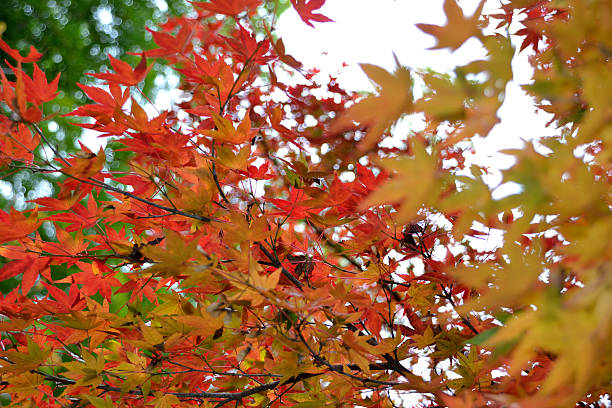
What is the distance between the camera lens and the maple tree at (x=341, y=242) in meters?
0.29

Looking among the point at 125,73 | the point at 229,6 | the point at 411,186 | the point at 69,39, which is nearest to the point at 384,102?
the point at 411,186

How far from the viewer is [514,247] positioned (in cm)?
30

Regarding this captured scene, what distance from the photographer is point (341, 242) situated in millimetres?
814

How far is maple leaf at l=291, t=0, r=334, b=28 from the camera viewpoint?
0.75m

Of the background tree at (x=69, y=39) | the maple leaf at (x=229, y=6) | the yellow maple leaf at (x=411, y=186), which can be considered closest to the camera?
the yellow maple leaf at (x=411, y=186)

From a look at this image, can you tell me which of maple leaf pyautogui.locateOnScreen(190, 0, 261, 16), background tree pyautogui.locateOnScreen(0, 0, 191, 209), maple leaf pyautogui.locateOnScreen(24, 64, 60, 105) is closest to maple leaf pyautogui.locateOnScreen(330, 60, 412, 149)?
maple leaf pyautogui.locateOnScreen(190, 0, 261, 16)

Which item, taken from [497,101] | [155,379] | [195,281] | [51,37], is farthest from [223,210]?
[51,37]

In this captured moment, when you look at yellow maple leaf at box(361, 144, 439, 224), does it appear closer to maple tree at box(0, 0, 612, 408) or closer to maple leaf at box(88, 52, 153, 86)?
maple tree at box(0, 0, 612, 408)

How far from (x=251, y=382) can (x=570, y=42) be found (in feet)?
2.82

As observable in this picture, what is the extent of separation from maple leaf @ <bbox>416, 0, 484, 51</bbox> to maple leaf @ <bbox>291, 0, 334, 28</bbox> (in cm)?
44

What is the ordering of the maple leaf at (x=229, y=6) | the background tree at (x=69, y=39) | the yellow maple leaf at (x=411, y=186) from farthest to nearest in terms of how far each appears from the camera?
the background tree at (x=69, y=39) < the maple leaf at (x=229, y=6) < the yellow maple leaf at (x=411, y=186)

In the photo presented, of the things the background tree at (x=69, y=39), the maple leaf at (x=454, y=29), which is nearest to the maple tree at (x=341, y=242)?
the maple leaf at (x=454, y=29)

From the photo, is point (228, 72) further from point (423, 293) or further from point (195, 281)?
point (423, 293)

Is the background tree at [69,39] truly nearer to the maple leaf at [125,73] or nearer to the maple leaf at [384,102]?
the maple leaf at [125,73]
